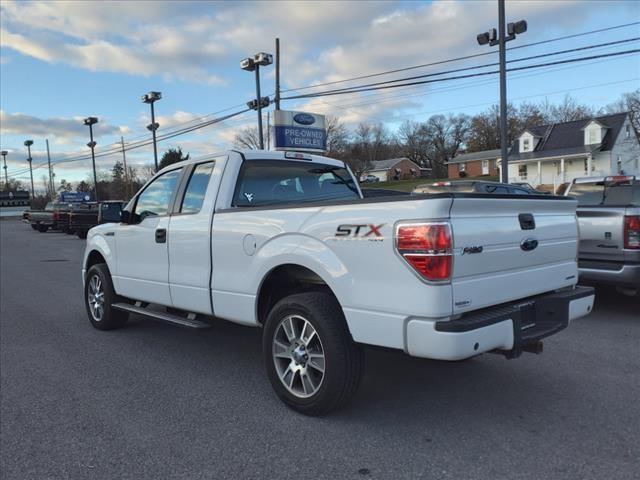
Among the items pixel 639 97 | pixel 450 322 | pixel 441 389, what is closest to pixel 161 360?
pixel 441 389

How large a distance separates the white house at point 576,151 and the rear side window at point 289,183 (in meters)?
46.2

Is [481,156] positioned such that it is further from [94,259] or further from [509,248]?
[509,248]

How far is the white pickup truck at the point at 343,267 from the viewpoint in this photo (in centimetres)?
308

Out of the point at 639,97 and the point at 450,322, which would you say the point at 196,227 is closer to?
the point at 450,322

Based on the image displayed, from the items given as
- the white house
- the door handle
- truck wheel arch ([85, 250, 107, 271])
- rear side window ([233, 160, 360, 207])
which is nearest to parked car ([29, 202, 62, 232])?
truck wheel arch ([85, 250, 107, 271])

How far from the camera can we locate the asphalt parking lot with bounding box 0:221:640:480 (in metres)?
3.06

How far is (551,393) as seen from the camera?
4.09 metres

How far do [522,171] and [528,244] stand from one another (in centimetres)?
5289

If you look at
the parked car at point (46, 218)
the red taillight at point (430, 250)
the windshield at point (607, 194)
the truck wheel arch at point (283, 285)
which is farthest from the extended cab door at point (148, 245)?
the parked car at point (46, 218)

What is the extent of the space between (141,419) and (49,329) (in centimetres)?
350

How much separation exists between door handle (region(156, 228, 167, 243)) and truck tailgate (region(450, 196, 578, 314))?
119 inches

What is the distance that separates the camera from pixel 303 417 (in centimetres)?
375

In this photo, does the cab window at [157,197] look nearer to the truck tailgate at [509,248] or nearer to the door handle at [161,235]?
the door handle at [161,235]

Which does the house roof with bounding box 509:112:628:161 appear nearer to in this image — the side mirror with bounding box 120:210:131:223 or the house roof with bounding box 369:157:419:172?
the house roof with bounding box 369:157:419:172
